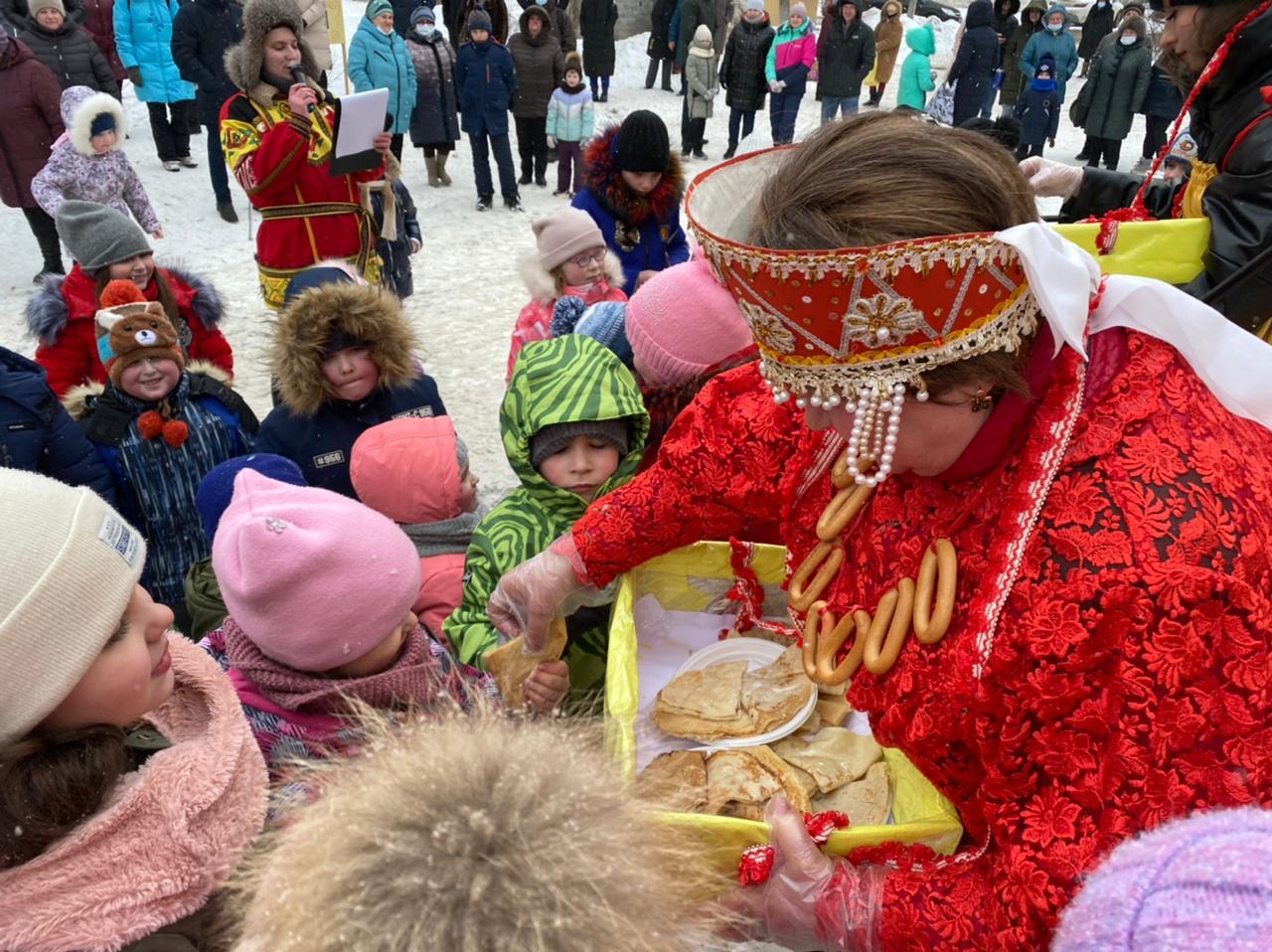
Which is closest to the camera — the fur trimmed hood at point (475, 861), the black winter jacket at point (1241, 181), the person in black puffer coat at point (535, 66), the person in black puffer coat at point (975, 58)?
the fur trimmed hood at point (475, 861)

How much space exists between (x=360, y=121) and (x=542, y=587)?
371 cm

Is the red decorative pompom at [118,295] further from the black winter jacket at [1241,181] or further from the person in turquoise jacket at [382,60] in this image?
the person in turquoise jacket at [382,60]

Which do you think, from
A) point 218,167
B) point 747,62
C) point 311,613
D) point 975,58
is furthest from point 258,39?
point 975,58

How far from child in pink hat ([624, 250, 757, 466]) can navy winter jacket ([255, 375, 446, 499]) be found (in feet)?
3.36

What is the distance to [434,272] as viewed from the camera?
8.02 metres

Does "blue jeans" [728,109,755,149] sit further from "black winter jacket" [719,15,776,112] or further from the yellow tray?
the yellow tray

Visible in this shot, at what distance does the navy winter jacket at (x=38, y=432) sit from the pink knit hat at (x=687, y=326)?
1.77 meters

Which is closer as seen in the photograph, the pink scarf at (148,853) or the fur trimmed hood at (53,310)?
the pink scarf at (148,853)

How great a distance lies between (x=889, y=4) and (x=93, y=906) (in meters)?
16.3

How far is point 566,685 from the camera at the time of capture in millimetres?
2186

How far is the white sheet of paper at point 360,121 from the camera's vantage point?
4703mm

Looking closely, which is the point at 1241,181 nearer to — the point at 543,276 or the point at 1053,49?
the point at 543,276

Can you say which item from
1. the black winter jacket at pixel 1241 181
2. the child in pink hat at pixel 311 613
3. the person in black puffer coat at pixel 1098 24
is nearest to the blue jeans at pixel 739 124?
the person in black puffer coat at pixel 1098 24

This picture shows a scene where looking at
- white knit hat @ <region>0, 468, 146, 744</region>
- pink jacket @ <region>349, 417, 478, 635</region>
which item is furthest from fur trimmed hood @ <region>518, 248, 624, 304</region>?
white knit hat @ <region>0, 468, 146, 744</region>
